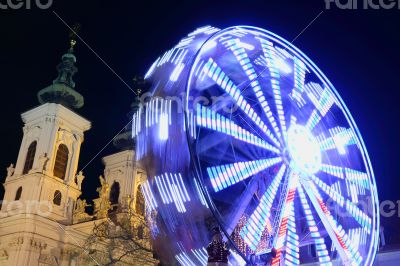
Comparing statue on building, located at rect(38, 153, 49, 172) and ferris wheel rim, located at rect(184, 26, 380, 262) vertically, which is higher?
statue on building, located at rect(38, 153, 49, 172)

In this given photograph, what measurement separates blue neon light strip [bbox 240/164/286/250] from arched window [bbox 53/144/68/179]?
89.1 feet

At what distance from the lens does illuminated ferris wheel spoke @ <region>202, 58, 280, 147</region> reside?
1505cm

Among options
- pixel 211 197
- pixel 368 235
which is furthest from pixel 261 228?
pixel 368 235

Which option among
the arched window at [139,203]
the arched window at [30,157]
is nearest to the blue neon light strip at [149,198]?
the arched window at [30,157]

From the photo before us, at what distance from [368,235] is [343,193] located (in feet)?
5.28

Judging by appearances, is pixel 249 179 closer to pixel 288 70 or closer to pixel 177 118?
pixel 177 118

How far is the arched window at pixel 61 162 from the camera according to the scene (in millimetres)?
39194

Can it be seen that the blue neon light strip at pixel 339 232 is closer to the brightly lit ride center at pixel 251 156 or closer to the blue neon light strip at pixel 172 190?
the brightly lit ride center at pixel 251 156

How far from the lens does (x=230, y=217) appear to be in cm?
1350

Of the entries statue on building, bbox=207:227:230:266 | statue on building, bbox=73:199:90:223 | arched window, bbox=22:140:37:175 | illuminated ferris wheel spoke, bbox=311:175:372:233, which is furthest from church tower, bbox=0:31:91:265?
statue on building, bbox=207:227:230:266

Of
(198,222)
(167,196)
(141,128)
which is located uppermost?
(141,128)

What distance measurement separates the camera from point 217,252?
1114 centimetres

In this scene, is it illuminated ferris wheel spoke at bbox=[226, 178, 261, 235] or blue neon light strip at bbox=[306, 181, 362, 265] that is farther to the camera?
blue neon light strip at bbox=[306, 181, 362, 265]

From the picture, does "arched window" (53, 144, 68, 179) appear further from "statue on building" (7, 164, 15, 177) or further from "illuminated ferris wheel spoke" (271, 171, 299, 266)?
"illuminated ferris wheel spoke" (271, 171, 299, 266)
